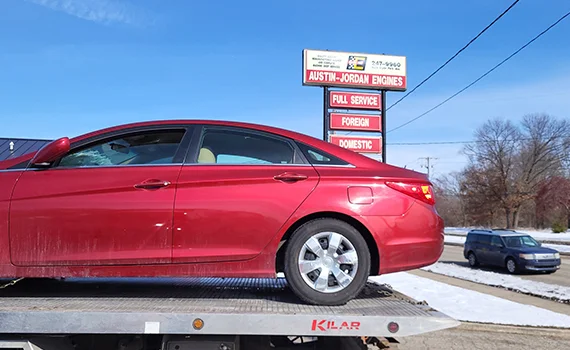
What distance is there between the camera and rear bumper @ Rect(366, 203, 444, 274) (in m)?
3.18

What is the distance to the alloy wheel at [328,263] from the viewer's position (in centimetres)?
311

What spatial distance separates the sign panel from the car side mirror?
12.3 m

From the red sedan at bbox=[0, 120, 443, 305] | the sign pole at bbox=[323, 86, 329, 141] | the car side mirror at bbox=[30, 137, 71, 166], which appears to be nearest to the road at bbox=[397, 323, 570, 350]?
the red sedan at bbox=[0, 120, 443, 305]

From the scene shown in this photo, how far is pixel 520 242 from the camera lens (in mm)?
18234

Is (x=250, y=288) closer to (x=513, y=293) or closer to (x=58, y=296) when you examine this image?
Result: (x=58, y=296)

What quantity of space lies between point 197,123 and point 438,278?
1300 cm

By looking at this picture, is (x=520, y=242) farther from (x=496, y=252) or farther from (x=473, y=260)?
(x=473, y=260)

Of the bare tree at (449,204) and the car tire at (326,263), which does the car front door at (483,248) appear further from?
the bare tree at (449,204)

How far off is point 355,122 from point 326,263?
12.3 metres

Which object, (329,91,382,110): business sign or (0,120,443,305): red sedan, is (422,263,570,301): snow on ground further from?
(0,120,443,305): red sedan

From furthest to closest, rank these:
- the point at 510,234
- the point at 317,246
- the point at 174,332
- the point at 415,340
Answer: the point at 510,234
the point at 415,340
the point at 317,246
the point at 174,332

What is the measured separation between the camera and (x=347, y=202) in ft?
10.4

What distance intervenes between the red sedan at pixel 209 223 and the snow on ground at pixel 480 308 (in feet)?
19.3

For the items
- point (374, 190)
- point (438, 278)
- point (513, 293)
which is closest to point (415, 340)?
point (374, 190)
